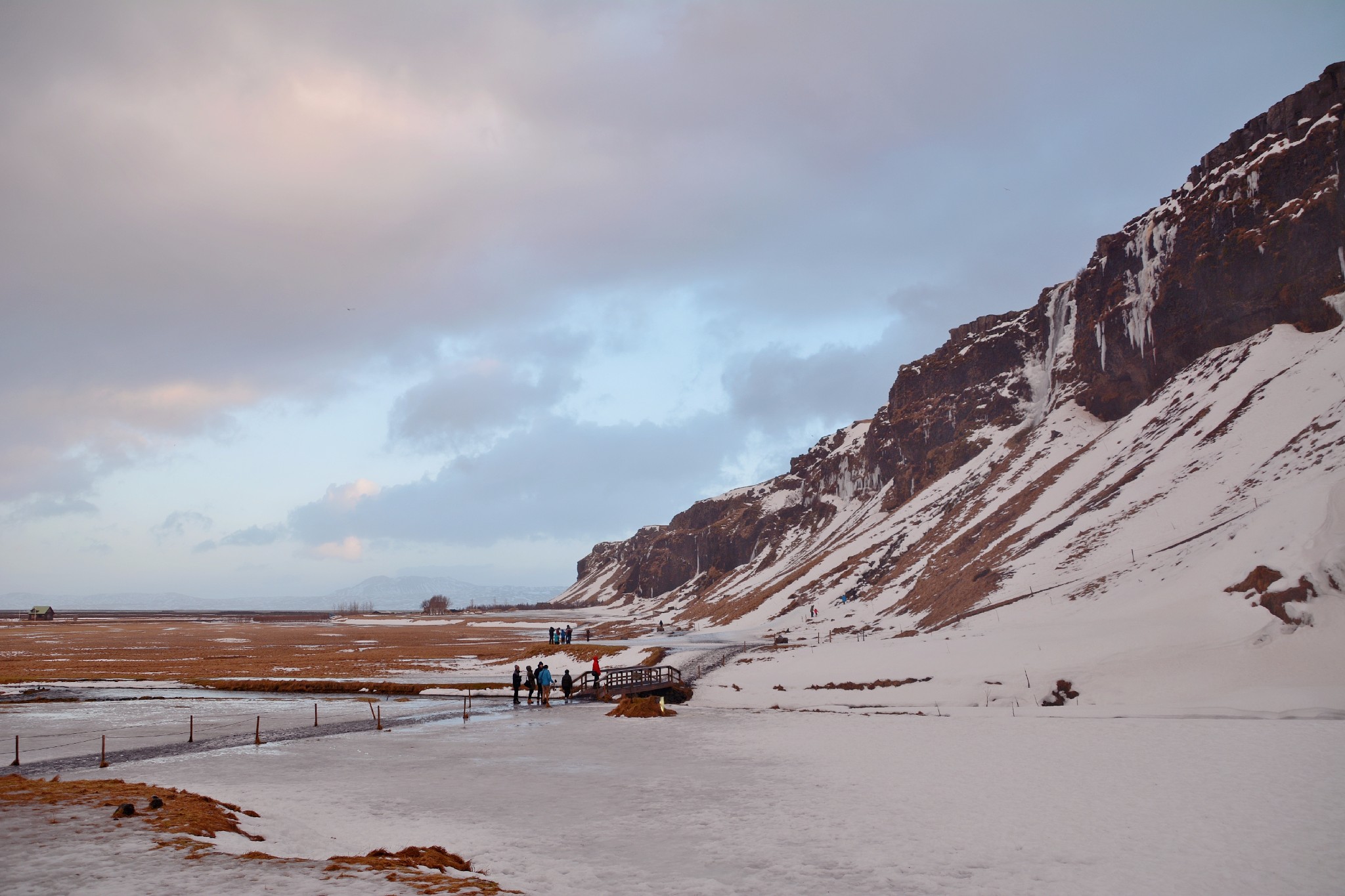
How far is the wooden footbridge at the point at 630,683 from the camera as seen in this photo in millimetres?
39531

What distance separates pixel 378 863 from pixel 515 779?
869 cm

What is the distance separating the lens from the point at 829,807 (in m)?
16.7

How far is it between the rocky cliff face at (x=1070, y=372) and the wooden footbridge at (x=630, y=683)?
1753cm

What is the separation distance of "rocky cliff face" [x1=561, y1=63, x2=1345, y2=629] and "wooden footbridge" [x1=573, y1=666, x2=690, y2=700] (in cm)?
1753

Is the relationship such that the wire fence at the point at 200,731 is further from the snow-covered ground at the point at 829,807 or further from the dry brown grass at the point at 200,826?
the dry brown grass at the point at 200,826

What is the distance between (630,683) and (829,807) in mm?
25228

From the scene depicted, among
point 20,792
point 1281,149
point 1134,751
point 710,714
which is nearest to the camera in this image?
point 20,792

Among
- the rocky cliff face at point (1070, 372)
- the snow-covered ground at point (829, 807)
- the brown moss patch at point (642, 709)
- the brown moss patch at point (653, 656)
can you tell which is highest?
the rocky cliff face at point (1070, 372)

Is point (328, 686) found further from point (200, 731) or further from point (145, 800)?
point (145, 800)

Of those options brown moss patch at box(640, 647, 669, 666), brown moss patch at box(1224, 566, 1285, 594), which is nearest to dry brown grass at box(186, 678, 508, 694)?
brown moss patch at box(640, 647, 669, 666)

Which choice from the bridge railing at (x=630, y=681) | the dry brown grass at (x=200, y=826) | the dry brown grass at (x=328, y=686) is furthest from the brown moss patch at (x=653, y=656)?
the dry brown grass at (x=200, y=826)

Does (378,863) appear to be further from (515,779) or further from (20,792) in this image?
(20,792)

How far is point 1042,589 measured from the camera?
139ft

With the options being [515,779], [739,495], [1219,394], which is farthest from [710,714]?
[739,495]
